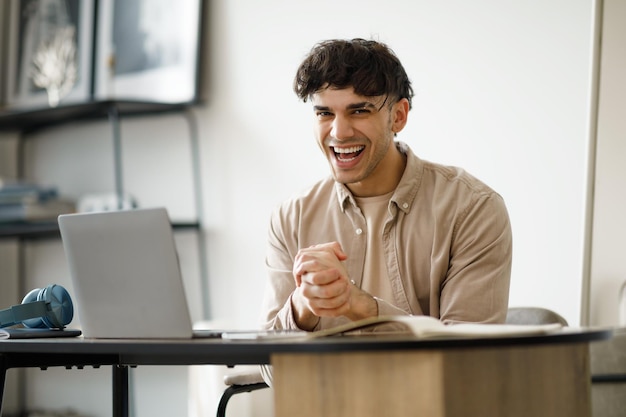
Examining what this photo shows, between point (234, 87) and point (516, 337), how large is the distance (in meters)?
2.42

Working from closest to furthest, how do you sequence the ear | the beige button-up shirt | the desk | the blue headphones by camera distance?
the desk → the blue headphones → the beige button-up shirt → the ear

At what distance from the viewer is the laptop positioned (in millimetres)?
1534

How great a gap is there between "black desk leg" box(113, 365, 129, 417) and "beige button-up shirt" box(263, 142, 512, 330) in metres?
0.33

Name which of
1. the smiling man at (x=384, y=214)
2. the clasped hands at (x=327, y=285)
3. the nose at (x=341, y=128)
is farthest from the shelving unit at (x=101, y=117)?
the clasped hands at (x=327, y=285)

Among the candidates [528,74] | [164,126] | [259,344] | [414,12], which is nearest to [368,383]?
[259,344]

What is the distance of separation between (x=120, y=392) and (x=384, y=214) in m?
0.72

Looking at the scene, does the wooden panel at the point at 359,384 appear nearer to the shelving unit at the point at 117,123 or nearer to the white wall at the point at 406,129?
the white wall at the point at 406,129

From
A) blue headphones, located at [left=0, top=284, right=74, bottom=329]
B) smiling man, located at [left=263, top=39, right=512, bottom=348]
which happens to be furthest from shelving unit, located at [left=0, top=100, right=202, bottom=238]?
blue headphones, located at [left=0, top=284, right=74, bottom=329]

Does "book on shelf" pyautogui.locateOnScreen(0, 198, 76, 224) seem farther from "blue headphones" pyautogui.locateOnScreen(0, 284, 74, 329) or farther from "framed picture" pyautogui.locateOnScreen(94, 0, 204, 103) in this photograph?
"blue headphones" pyautogui.locateOnScreen(0, 284, 74, 329)

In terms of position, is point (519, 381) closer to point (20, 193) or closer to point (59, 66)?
point (20, 193)

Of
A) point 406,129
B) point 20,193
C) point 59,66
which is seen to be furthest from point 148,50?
point 406,129

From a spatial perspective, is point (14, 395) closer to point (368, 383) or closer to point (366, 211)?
Answer: point (366, 211)

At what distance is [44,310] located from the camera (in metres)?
1.90

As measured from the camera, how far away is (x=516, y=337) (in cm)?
132
